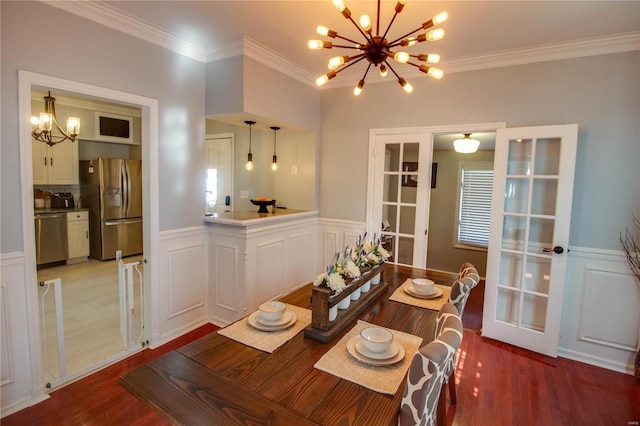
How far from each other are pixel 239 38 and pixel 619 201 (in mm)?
3423

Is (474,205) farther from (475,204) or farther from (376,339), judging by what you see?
(376,339)

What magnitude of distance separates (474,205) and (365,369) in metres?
4.92

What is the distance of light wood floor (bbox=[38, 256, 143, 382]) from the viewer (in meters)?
2.60

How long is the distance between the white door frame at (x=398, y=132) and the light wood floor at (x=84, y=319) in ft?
8.61

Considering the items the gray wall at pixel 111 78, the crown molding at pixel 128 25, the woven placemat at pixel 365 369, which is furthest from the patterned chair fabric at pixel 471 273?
the crown molding at pixel 128 25

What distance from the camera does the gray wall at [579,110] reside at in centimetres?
262

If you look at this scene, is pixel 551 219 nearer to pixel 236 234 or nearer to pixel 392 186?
pixel 392 186

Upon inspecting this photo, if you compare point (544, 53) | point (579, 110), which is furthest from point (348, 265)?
point (544, 53)

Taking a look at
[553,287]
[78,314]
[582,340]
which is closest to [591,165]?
[553,287]

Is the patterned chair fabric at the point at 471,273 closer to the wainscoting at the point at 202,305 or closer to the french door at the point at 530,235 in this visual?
the french door at the point at 530,235

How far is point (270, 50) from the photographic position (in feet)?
9.98

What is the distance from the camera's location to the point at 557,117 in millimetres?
2836

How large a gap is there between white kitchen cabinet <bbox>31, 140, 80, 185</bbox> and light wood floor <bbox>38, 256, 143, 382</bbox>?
1.37 meters

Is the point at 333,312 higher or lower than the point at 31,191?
lower
